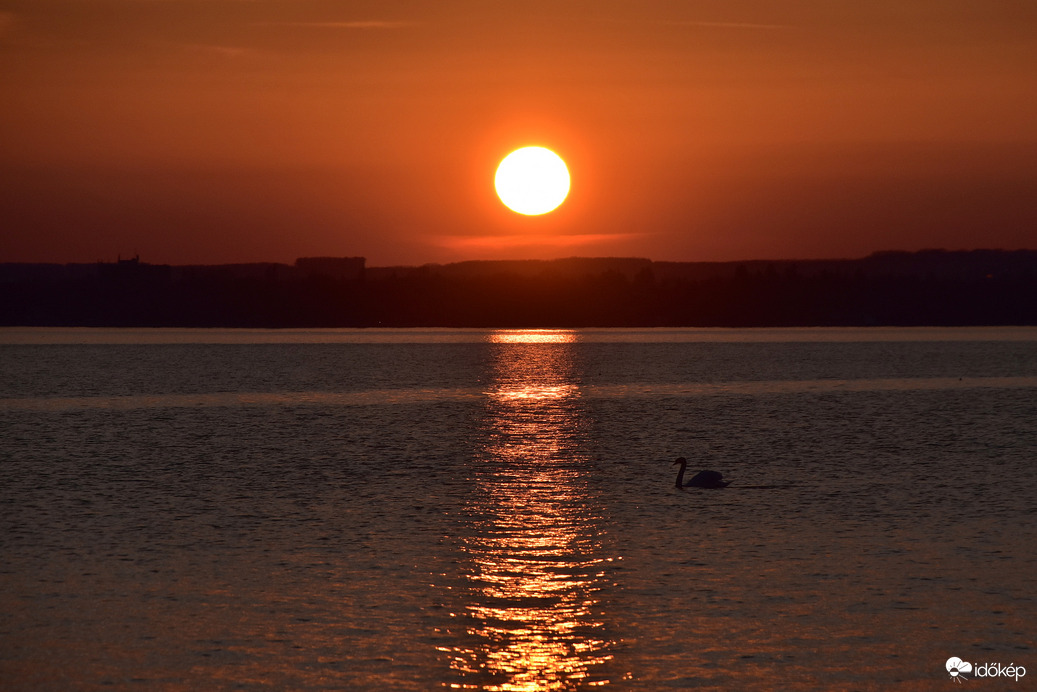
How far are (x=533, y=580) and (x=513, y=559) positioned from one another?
6.10ft

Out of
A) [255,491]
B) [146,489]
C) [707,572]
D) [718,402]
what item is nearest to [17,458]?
[146,489]

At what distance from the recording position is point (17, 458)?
38281 millimetres

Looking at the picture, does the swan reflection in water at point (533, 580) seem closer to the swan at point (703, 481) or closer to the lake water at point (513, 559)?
the lake water at point (513, 559)

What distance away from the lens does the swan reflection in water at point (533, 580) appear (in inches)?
547

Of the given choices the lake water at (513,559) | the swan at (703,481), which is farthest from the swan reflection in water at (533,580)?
the swan at (703,481)

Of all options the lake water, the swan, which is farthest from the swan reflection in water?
the swan

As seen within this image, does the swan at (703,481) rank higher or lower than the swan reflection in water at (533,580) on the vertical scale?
higher

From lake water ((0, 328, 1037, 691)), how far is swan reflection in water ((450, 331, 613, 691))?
65 millimetres

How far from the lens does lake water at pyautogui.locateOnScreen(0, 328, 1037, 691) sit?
46.8ft

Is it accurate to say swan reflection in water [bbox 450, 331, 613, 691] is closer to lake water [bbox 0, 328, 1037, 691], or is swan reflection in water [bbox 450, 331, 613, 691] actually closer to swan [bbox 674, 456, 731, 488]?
lake water [bbox 0, 328, 1037, 691]

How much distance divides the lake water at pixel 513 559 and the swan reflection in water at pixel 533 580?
0.21 feet

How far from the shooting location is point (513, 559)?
2036 centimetres

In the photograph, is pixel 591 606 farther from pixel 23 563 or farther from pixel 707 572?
pixel 23 563

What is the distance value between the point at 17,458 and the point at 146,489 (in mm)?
10600
